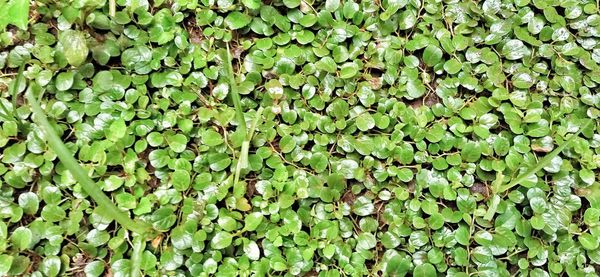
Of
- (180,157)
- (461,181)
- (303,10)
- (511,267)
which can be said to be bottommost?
(511,267)

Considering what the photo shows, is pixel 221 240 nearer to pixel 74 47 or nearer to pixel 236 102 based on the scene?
pixel 236 102

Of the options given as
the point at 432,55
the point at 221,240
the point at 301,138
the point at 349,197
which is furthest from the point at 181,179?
the point at 432,55

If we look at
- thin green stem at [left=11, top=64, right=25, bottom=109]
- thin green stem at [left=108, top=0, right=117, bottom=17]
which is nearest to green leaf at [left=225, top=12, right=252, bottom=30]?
thin green stem at [left=108, top=0, right=117, bottom=17]

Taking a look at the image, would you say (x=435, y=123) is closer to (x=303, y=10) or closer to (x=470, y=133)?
(x=470, y=133)

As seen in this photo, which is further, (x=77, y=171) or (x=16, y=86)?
(x=16, y=86)

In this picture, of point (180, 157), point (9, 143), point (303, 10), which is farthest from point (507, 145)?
point (9, 143)

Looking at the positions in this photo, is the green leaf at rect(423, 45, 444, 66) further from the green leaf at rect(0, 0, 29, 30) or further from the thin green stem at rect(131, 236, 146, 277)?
the green leaf at rect(0, 0, 29, 30)

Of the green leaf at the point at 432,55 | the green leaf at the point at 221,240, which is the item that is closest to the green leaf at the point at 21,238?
the green leaf at the point at 221,240
